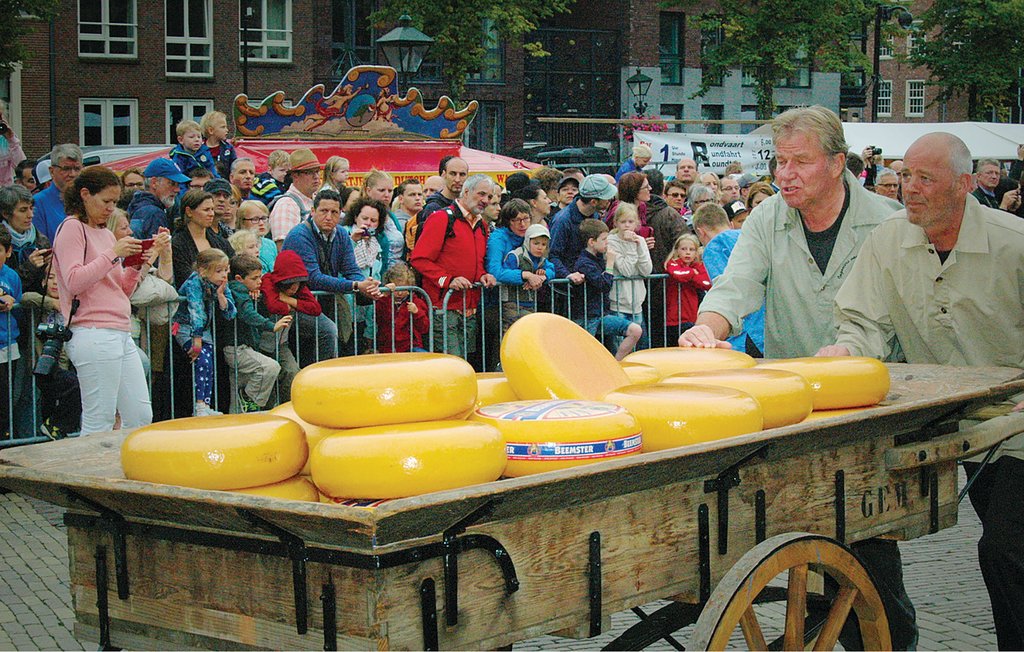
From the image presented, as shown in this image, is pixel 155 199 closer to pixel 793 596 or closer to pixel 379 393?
pixel 379 393

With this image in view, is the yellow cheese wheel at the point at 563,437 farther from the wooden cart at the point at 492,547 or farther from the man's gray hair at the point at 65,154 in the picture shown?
the man's gray hair at the point at 65,154

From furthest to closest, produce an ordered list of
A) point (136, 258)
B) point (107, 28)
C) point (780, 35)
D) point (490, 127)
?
point (490, 127) → point (780, 35) → point (107, 28) → point (136, 258)

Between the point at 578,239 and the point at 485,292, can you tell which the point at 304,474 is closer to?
the point at 485,292

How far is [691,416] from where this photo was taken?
3.19m

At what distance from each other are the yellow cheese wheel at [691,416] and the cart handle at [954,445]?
645 mm

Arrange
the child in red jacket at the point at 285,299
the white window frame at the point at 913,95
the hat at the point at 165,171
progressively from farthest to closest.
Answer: the white window frame at the point at 913,95 < the hat at the point at 165,171 < the child in red jacket at the point at 285,299

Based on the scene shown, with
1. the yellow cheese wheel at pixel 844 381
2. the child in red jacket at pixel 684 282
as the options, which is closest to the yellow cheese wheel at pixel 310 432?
the yellow cheese wheel at pixel 844 381

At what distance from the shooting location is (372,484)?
265 cm

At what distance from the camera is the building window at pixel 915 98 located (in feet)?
191

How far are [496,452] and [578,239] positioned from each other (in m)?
7.74

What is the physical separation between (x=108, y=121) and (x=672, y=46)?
72.5 feet

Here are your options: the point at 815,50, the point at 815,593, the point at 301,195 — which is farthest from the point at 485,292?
the point at 815,50

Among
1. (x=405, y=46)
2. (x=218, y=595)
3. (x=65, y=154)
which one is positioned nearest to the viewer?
(x=218, y=595)

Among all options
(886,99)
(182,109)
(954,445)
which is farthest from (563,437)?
(886,99)
